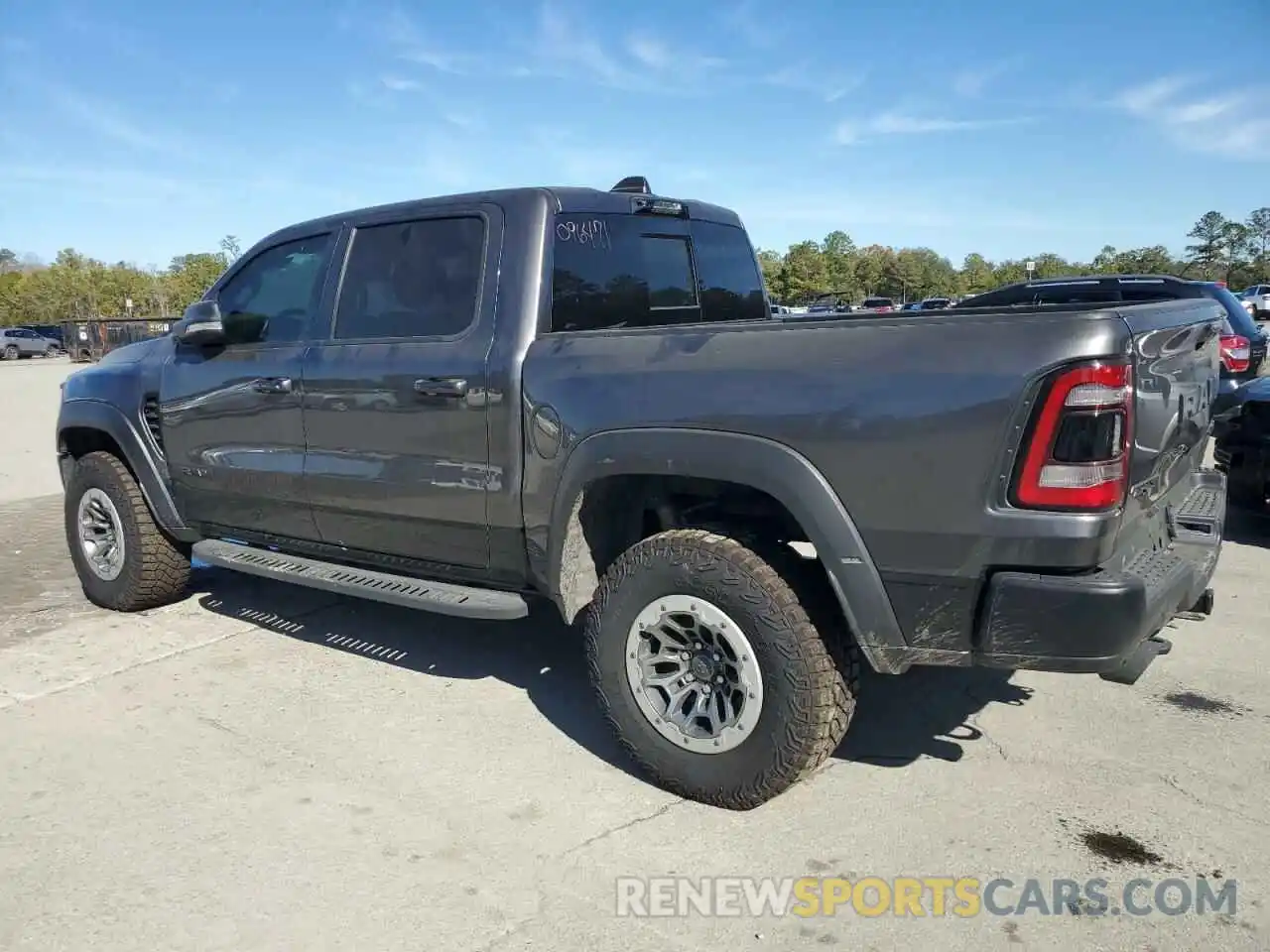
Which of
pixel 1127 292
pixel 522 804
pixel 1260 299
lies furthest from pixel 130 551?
pixel 1260 299

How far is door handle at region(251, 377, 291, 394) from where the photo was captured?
428 cm

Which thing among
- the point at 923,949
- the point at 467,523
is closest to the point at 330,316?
the point at 467,523

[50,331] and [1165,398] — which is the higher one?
[50,331]

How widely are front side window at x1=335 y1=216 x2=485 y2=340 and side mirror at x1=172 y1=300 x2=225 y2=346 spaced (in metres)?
0.75

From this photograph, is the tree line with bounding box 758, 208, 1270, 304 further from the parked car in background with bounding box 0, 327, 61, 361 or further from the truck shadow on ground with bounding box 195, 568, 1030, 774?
the truck shadow on ground with bounding box 195, 568, 1030, 774

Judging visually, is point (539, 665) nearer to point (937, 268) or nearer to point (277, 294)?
point (277, 294)

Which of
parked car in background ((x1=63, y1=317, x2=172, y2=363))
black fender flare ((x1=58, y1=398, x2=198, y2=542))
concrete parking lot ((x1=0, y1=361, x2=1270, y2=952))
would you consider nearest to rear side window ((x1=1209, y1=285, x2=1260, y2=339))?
concrete parking lot ((x1=0, y1=361, x2=1270, y2=952))

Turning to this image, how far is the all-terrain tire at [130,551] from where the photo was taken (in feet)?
17.0

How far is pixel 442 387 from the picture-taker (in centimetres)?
367

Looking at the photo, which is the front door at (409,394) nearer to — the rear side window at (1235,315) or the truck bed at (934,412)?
the truck bed at (934,412)

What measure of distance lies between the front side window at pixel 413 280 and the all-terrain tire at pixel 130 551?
1854mm

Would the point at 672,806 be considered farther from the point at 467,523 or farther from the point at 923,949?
the point at 467,523

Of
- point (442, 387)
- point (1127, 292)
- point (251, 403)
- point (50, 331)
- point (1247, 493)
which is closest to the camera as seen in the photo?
point (442, 387)

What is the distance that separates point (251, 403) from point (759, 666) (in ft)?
8.94
